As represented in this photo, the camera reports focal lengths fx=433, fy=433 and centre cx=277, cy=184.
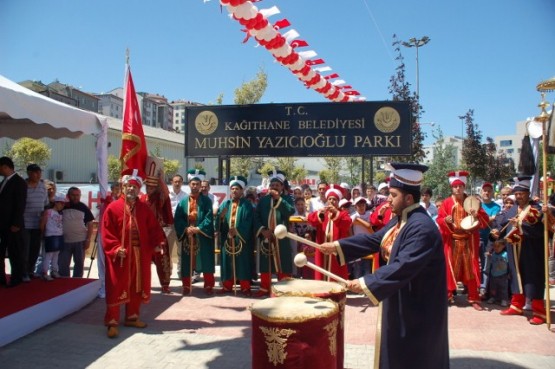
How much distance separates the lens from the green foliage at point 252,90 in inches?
765

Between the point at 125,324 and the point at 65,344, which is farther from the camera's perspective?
the point at 125,324

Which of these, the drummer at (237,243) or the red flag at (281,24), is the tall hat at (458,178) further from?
the red flag at (281,24)

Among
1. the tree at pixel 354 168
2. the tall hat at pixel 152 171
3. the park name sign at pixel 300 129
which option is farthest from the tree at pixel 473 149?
the tall hat at pixel 152 171

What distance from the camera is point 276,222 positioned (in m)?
7.01

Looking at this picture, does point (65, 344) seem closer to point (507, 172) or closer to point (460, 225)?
point (460, 225)

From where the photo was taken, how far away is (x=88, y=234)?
7.16 m

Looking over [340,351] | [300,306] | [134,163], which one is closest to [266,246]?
[134,163]

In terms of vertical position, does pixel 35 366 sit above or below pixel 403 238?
below

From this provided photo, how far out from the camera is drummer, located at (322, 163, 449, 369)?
271 cm

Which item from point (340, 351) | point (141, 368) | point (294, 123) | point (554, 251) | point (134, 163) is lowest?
point (141, 368)

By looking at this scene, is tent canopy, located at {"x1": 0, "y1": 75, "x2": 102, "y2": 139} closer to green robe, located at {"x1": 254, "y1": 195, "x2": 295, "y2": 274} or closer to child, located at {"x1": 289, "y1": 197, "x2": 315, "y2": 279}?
green robe, located at {"x1": 254, "y1": 195, "x2": 295, "y2": 274}

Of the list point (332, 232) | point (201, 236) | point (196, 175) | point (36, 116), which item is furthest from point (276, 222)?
point (36, 116)

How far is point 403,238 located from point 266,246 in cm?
438

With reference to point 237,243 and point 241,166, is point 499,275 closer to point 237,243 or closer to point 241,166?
point 237,243
